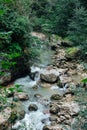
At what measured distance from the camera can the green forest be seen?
623 cm

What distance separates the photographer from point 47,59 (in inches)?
540

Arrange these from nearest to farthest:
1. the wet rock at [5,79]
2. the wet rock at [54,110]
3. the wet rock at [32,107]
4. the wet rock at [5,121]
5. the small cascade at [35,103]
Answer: the wet rock at [5,121]
the small cascade at [35,103]
the wet rock at [54,110]
the wet rock at [32,107]
the wet rock at [5,79]

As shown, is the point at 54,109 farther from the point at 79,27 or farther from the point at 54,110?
the point at 79,27

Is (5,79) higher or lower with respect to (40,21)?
higher

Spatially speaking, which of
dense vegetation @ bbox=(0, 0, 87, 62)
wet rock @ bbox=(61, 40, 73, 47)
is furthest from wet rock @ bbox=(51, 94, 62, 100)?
wet rock @ bbox=(61, 40, 73, 47)

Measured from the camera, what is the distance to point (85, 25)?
49.7 feet

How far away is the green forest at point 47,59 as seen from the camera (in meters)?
6.23

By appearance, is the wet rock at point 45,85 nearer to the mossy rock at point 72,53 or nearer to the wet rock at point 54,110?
the wet rock at point 54,110

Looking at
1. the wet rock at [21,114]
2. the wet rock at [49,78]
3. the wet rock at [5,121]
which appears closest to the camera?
the wet rock at [5,121]

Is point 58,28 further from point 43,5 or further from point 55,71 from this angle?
point 55,71

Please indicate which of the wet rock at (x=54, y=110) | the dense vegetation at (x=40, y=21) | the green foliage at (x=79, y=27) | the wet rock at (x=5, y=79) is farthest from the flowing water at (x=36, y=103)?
the green foliage at (x=79, y=27)

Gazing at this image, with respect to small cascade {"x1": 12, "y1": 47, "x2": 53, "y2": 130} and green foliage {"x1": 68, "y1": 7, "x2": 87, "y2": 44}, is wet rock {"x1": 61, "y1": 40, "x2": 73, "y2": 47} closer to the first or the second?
green foliage {"x1": 68, "y1": 7, "x2": 87, "y2": 44}

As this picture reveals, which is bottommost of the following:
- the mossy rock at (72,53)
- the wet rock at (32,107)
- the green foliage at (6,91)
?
the mossy rock at (72,53)

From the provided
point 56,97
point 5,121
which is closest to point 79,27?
point 56,97
